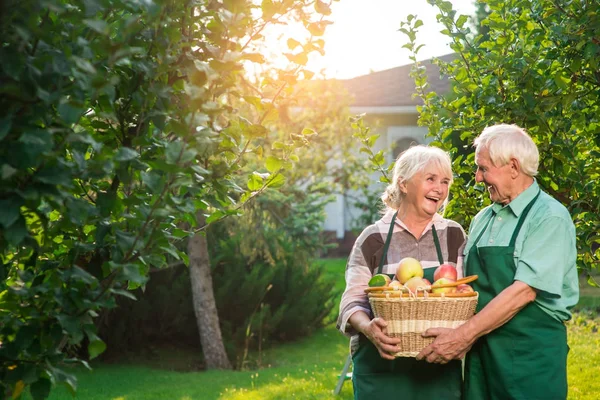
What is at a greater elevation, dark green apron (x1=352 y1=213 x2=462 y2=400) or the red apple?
the red apple

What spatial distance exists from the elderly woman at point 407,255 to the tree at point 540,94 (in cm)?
114

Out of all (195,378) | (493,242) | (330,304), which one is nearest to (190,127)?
(493,242)

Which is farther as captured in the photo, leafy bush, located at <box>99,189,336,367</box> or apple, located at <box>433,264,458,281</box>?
leafy bush, located at <box>99,189,336,367</box>

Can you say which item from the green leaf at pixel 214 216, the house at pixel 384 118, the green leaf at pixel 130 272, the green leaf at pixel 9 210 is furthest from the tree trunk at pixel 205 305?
the house at pixel 384 118

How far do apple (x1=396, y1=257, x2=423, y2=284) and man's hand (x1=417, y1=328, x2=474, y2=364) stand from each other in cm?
27

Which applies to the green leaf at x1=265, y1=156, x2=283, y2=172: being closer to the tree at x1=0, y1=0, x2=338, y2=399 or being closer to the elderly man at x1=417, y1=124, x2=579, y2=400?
the tree at x1=0, y1=0, x2=338, y2=399

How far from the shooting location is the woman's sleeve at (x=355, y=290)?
129 inches

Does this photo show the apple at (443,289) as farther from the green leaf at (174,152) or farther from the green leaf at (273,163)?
the green leaf at (174,152)

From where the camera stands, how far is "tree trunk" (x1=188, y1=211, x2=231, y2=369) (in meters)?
10.1

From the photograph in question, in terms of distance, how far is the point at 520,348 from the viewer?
2932 mm

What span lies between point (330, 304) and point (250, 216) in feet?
8.12

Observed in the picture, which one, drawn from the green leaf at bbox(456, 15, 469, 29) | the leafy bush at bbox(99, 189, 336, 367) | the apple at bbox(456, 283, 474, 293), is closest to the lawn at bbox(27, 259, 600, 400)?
the leafy bush at bbox(99, 189, 336, 367)

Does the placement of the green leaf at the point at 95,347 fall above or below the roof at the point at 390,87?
below

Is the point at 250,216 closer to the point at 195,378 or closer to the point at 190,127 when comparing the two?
the point at 195,378
